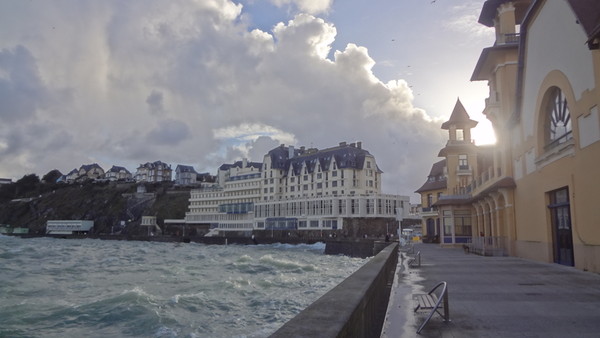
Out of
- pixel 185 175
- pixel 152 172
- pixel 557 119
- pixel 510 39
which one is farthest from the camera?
pixel 152 172

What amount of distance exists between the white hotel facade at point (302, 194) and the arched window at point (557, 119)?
58740 mm

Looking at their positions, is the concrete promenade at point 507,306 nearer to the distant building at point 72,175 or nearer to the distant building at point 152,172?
the distant building at point 152,172

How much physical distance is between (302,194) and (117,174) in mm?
107083

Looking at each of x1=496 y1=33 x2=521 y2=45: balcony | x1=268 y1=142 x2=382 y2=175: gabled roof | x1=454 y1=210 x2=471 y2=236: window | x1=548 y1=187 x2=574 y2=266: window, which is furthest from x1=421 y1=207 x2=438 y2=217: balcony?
x1=548 y1=187 x2=574 y2=266: window

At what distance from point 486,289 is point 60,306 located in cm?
1133

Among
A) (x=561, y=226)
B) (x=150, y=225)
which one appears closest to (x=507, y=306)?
(x=561, y=226)

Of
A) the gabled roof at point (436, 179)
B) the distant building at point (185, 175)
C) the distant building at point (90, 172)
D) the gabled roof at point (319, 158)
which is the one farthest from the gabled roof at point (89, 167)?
the gabled roof at point (436, 179)

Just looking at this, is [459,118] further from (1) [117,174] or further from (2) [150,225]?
(1) [117,174]

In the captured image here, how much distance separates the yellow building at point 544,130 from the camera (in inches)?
536

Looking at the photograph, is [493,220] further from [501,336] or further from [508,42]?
[501,336]

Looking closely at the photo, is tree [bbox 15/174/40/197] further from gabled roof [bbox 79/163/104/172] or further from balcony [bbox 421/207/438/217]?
balcony [bbox 421/207/438/217]

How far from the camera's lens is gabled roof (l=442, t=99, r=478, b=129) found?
40062 mm

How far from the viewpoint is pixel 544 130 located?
1866 centimetres

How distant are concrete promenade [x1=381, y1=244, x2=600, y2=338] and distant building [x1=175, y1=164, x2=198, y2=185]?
14218 centimetres
